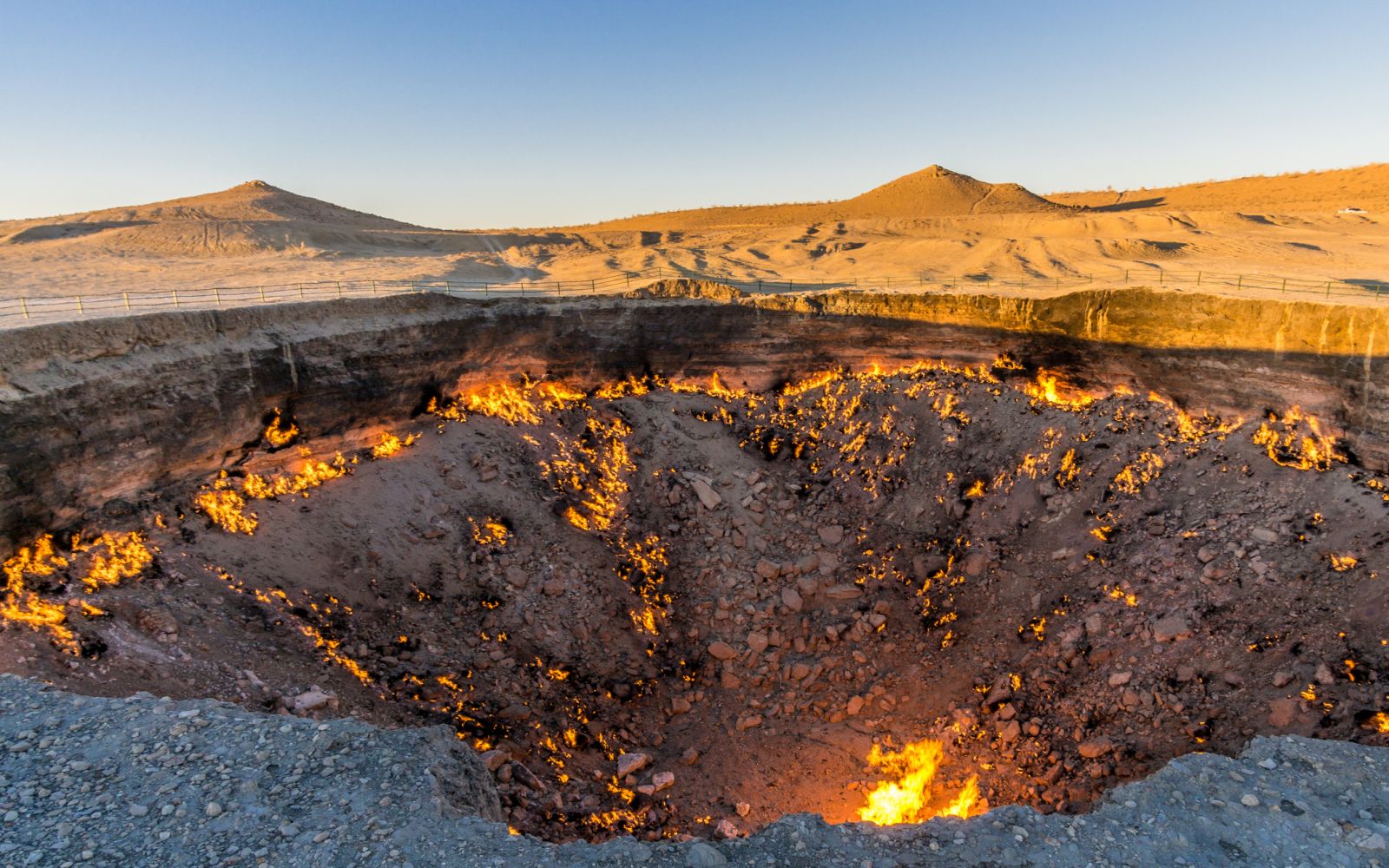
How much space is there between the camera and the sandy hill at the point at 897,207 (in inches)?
2525

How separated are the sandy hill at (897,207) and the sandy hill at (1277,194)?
9823 mm

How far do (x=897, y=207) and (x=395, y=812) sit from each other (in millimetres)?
68655

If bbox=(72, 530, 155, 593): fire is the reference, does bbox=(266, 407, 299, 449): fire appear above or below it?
above

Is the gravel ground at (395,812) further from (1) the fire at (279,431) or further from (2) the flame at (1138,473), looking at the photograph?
(2) the flame at (1138,473)

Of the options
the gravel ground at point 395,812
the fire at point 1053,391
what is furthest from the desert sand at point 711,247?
the gravel ground at point 395,812

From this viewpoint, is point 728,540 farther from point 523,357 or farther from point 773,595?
point 523,357

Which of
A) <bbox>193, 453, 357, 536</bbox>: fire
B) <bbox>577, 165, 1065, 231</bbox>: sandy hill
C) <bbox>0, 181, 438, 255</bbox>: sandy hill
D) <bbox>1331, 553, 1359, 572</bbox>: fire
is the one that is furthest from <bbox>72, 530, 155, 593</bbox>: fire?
<bbox>577, 165, 1065, 231</bbox>: sandy hill

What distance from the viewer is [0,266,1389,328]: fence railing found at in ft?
49.6

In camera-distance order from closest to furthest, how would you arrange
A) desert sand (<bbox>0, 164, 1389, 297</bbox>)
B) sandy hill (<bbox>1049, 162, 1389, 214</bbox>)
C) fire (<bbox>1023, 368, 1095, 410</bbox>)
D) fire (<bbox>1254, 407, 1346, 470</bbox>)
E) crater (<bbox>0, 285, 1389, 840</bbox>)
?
crater (<bbox>0, 285, 1389, 840</bbox>) → fire (<bbox>1254, 407, 1346, 470</bbox>) → fire (<bbox>1023, 368, 1095, 410</bbox>) → desert sand (<bbox>0, 164, 1389, 297</bbox>) → sandy hill (<bbox>1049, 162, 1389, 214</bbox>)

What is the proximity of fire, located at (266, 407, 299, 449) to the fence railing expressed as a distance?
289 centimetres

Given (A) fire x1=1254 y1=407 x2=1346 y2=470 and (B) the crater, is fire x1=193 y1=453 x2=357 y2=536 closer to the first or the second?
(B) the crater

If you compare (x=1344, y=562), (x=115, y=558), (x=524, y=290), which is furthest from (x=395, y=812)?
(x=524, y=290)

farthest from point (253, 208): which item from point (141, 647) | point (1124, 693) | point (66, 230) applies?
point (1124, 693)

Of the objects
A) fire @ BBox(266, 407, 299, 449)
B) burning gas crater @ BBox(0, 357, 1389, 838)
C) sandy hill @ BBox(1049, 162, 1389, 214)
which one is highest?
sandy hill @ BBox(1049, 162, 1389, 214)
